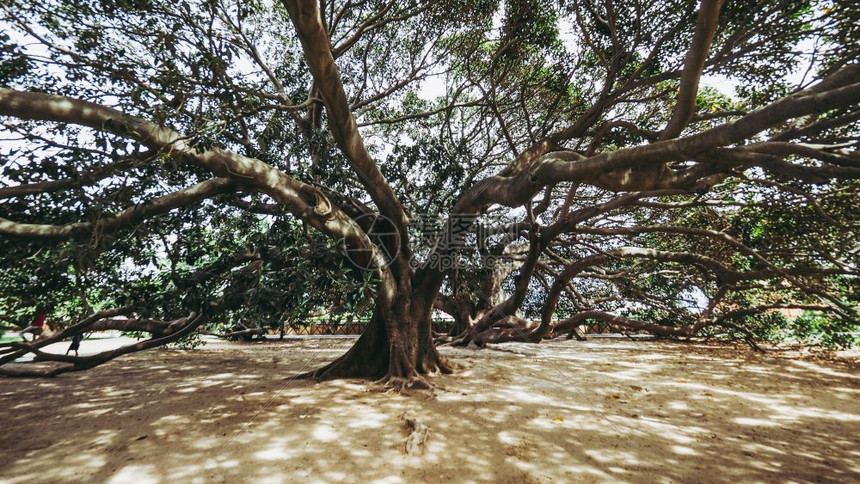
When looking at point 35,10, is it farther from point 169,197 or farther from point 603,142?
point 603,142

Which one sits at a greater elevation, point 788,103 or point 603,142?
point 603,142

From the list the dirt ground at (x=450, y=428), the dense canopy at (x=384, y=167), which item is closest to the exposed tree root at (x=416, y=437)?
the dirt ground at (x=450, y=428)

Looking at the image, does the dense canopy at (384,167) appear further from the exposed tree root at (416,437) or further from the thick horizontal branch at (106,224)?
the exposed tree root at (416,437)

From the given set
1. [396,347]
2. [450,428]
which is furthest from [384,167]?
[450,428]

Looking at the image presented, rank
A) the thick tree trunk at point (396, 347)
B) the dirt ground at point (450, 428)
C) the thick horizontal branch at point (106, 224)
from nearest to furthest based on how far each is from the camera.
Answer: the dirt ground at point (450, 428), the thick horizontal branch at point (106, 224), the thick tree trunk at point (396, 347)

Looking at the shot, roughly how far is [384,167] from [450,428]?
15.1ft

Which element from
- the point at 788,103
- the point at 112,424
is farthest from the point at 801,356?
the point at 112,424

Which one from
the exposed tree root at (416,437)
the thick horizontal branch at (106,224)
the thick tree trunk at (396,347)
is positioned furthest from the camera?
the thick tree trunk at (396,347)

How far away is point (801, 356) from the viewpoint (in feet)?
26.5

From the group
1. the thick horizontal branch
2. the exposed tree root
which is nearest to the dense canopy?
the thick horizontal branch

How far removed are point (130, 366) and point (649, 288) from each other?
13.7 m

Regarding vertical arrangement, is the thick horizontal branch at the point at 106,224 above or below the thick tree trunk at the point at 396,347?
above

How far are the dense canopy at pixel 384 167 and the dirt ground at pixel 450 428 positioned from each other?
3.12 ft

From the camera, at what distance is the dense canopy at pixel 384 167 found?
3283 millimetres
